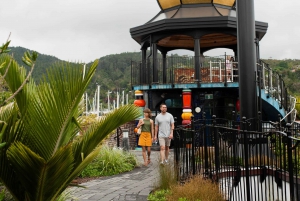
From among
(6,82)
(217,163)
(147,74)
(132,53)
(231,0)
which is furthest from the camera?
(132,53)

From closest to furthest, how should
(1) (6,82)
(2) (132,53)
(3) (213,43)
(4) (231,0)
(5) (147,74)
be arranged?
(1) (6,82)
(5) (147,74)
(4) (231,0)
(3) (213,43)
(2) (132,53)

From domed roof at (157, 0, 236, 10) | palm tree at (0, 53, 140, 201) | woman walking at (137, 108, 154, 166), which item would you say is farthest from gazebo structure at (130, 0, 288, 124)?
palm tree at (0, 53, 140, 201)

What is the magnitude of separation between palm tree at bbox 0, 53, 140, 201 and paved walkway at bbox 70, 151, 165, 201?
2.17m

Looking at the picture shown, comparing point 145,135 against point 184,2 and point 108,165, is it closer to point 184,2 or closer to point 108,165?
point 108,165

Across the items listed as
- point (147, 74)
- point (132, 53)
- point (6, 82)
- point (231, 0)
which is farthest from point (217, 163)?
point (132, 53)

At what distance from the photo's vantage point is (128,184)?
8.23 meters

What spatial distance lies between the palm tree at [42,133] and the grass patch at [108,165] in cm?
547

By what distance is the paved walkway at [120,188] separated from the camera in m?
7.00

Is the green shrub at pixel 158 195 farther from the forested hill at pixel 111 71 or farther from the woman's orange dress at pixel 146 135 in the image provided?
the forested hill at pixel 111 71

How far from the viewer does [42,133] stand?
3904 mm

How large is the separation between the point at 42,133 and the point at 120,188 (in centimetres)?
421

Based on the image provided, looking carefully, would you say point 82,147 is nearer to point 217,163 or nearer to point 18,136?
point 18,136

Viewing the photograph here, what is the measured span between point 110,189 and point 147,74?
9811 millimetres

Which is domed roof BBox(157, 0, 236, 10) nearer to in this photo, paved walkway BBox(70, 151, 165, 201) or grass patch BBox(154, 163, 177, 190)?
paved walkway BBox(70, 151, 165, 201)
